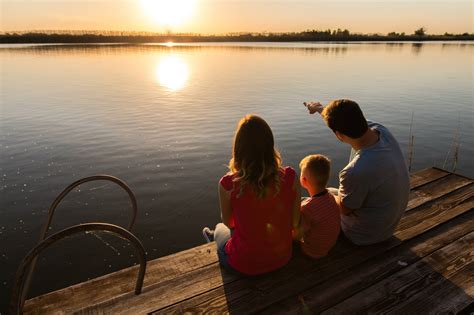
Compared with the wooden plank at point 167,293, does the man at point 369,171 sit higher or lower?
higher

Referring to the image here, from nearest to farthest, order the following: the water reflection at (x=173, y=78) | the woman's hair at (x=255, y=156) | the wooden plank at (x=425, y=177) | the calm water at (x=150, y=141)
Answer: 1. the woman's hair at (x=255, y=156)
2. the wooden plank at (x=425, y=177)
3. the calm water at (x=150, y=141)
4. the water reflection at (x=173, y=78)

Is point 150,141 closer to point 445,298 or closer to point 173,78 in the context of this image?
point 445,298

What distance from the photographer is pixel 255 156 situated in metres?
2.73

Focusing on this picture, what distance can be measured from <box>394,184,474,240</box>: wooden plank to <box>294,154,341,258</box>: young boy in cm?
128

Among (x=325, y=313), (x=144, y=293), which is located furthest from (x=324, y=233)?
(x=144, y=293)

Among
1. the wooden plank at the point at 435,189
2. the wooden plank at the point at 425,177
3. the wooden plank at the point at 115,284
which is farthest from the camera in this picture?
the wooden plank at the point at 425,177

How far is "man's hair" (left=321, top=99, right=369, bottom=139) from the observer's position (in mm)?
3189

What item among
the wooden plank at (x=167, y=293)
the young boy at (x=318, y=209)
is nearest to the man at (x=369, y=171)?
the young boy at (x=318, y=209)

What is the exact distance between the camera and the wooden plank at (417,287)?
3.00 m

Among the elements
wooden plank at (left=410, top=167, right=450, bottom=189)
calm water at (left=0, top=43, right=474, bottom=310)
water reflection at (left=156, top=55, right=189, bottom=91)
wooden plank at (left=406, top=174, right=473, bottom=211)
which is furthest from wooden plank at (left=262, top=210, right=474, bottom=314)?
water reflection at (left=156, top=55, right=189, bottom=91)

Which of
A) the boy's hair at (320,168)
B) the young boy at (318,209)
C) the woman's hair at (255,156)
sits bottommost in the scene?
the young boy at (318,209)

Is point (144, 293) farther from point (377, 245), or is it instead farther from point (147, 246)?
point (147, 246)

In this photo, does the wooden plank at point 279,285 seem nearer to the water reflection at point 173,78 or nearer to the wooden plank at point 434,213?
the wooden plank at point 434,213

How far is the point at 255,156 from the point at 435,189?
13.9 ft
